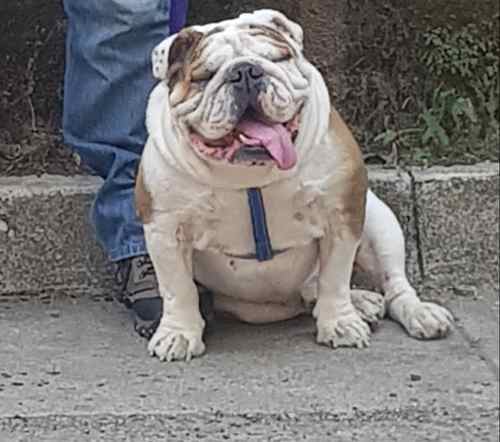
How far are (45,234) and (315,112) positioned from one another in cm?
84

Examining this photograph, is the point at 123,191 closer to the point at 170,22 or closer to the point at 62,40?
the point at 170,22

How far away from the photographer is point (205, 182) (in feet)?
9.59

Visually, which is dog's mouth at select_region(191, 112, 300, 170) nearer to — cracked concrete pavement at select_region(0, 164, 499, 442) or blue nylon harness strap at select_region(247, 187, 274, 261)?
blue nylon harness strap at select_region(247, 187, 274, 261)

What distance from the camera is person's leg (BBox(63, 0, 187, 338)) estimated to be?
10.7 ft

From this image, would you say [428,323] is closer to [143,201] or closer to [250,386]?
[250,386]

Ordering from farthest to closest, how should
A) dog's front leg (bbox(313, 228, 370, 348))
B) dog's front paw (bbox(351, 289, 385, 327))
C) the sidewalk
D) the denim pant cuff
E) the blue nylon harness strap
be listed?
the denim pant cuff < dog's front paw (bbox(351, 289, 385, 327)) < dog's front leg (bbox(313, 228, 370, 348)) < the blue nylon harness strap < the sidewalk

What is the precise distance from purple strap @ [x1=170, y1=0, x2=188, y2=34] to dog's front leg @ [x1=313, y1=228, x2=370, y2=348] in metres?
0.65

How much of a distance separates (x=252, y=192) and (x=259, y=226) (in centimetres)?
8

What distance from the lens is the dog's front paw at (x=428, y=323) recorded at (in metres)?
3.13

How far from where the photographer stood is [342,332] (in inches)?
121

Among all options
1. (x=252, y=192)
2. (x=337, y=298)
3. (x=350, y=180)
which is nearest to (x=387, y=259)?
(x=337, y=298)

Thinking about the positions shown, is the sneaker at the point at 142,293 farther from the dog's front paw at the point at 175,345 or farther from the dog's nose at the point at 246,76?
the dog's nose at the point at 246,76

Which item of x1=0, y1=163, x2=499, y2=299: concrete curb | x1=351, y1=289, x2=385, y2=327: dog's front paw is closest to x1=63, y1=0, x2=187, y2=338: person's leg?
x1=0, y1=163, x2=499, y2=299: concrete curb

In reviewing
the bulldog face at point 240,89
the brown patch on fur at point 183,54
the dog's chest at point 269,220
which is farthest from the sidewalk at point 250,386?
the brown patch on fur at point 183,54
